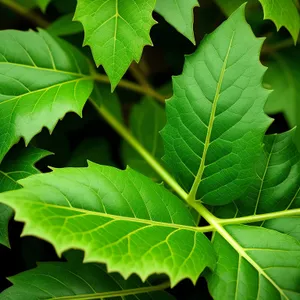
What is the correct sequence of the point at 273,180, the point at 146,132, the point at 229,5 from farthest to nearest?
the point at 146,132
the point at 229,5
the point at 273,180

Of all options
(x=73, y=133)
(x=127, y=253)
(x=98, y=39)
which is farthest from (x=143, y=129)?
(x=127, y=253)

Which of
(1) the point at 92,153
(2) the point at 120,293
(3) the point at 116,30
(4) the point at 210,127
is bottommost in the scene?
(2) the point at 120,293

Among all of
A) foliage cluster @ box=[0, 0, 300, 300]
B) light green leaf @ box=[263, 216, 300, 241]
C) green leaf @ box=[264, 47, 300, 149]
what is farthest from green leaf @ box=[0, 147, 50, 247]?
green leaf @ box=[264, 47, 300, 149]

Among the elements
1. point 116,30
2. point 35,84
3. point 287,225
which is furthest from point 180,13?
point 287,225

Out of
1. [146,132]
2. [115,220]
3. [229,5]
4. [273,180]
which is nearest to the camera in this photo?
[115,220]

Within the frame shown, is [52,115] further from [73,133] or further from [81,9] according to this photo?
[73,133]

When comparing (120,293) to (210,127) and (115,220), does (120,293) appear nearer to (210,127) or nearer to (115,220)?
(115,220)

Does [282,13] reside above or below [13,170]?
above
